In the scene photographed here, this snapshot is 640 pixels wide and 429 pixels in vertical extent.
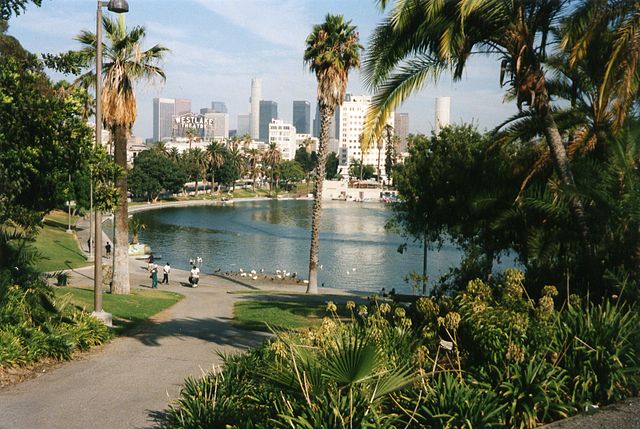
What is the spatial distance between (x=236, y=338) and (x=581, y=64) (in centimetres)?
865

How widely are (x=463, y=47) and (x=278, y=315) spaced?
9486 millimetres

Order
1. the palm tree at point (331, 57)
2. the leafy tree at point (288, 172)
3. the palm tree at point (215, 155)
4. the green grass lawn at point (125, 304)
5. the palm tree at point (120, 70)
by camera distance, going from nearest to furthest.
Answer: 1. the green grass lawn at point (125, 304)
2. the palm tree at point (120, 70)
3. the palm tree at point (331, 57)
4. the palm tree at point (215, 155)
5. the leafy tree at point (288, 172)

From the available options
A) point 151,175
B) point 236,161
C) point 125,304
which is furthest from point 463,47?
point 236,161

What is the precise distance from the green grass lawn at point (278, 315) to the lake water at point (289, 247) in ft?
31.1

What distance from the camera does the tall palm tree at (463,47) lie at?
10141mm

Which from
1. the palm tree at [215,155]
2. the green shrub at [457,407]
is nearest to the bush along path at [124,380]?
the green shrub at [457,407]

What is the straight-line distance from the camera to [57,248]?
1673 inches

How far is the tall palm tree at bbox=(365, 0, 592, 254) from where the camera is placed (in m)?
10.1

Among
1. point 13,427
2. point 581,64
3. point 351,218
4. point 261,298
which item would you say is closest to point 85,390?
point 13,427

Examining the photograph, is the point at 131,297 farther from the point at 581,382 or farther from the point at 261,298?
the point at 581,382

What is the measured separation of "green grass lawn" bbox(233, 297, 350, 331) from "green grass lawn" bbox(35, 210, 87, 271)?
12.7 metres

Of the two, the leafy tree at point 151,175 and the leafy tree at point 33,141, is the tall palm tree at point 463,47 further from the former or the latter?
the leafy tree at point 151,175

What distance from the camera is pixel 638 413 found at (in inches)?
242

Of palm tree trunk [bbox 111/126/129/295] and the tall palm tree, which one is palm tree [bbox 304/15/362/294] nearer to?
palm tree trunk [bbox 111/126/129/295]
